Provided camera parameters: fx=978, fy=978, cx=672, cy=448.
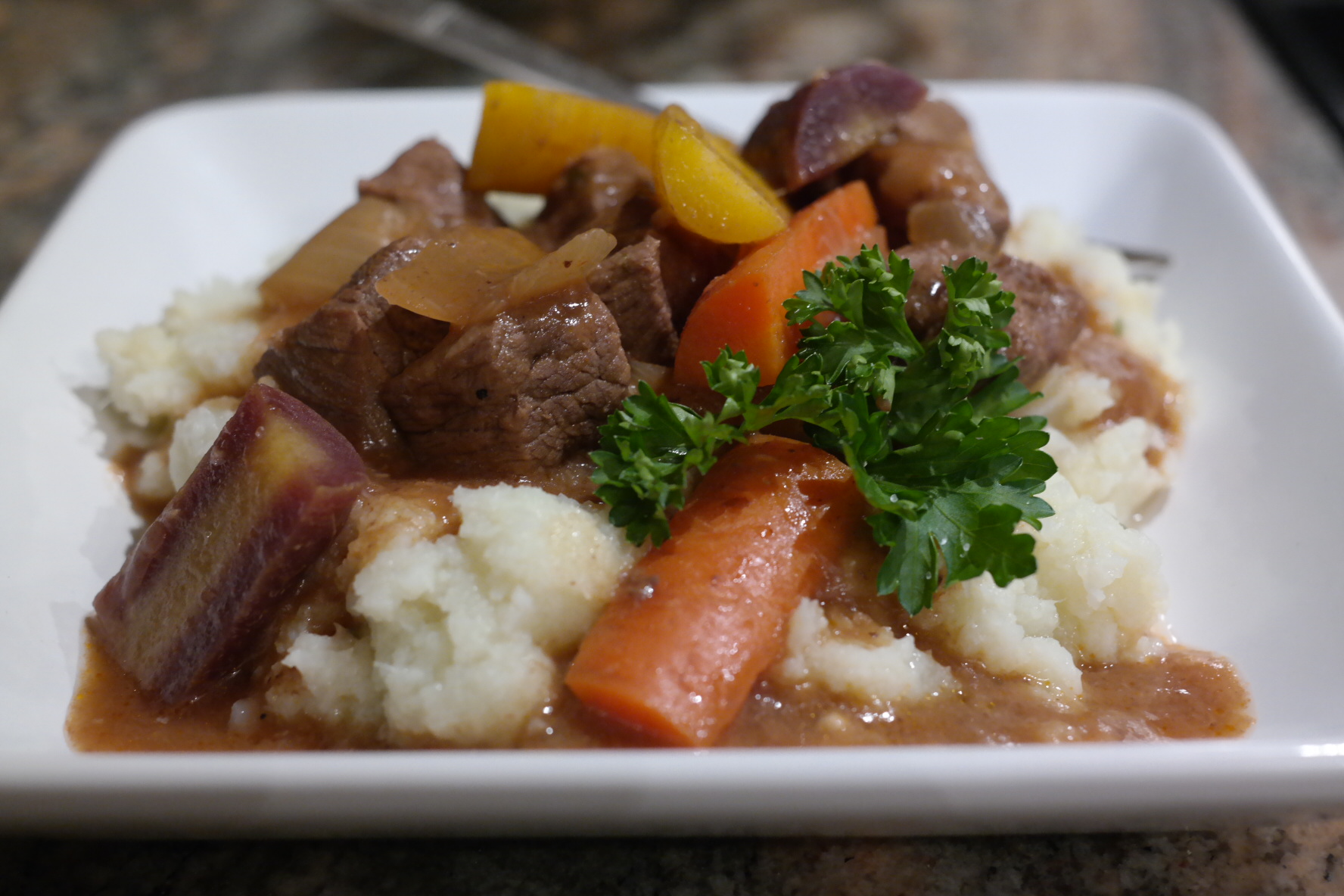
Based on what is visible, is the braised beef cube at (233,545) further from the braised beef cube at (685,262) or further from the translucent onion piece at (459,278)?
the braised beef cube at (685,262)

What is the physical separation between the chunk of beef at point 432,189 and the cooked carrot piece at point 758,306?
1.01 metres

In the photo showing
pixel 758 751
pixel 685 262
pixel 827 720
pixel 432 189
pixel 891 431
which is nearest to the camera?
pixel 758 751

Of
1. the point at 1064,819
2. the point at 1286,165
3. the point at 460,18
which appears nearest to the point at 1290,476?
the point at 1064,819

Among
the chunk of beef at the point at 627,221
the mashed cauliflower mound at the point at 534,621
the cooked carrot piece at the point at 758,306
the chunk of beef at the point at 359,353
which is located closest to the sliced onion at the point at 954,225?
the cooked carrot piece at the point at 758,306

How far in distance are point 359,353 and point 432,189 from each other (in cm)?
85

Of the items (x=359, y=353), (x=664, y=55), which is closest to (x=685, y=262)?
(x=359, y=353)

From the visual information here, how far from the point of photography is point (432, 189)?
10.8ft

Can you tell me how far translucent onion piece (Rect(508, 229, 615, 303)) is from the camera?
2.67m

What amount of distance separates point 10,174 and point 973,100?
4.95 meters

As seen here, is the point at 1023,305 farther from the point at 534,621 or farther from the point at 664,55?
the point at 664,55

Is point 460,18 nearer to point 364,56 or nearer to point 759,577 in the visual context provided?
point 364,56

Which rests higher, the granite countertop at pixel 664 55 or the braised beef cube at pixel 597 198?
the braised beef cube at pixel 597 198

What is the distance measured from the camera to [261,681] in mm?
2424

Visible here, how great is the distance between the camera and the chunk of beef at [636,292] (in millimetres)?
2771
